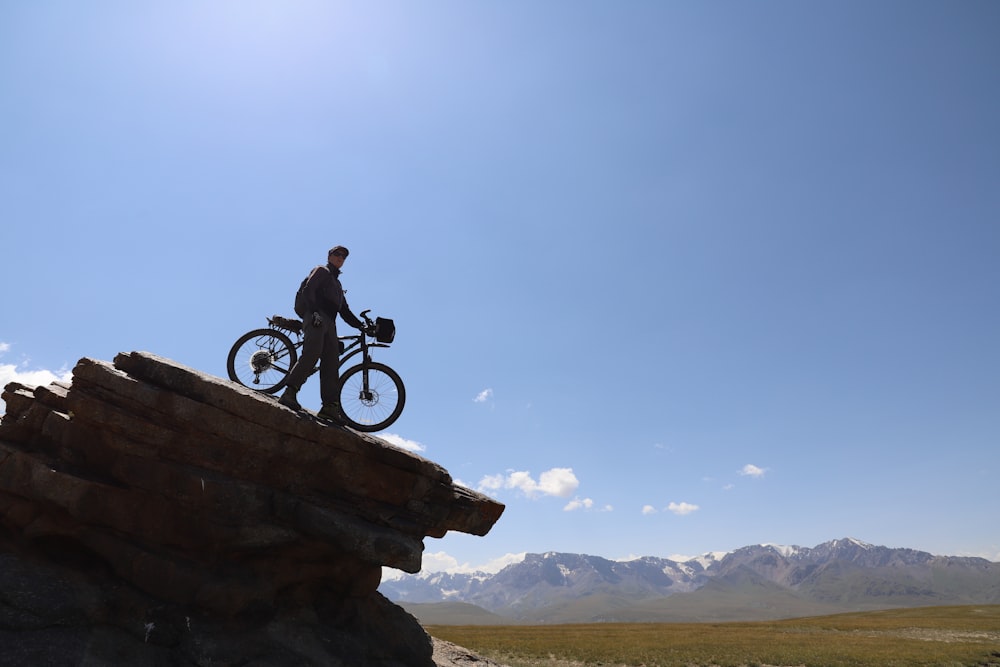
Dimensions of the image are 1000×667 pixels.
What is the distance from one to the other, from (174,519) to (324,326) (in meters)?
5.59

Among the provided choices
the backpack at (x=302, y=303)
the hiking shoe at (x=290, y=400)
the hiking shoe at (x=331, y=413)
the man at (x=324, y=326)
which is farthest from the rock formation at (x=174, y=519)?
the backpack at (x=302, y=303)

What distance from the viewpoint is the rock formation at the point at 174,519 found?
10.8m

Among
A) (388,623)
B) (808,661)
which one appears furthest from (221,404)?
(808,661)

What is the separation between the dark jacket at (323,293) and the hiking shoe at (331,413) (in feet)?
7.98

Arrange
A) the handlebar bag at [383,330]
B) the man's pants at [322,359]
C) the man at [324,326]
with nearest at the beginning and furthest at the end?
1. the man's pants at [322,359]
2. the man at [324,326]
3. the handlebar bag at [383,330]

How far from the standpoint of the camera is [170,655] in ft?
34.9

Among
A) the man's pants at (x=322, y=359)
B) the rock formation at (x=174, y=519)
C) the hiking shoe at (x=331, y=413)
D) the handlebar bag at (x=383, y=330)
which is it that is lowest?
the rock formation at (x=174, y=519)

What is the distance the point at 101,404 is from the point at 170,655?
18.0 ft

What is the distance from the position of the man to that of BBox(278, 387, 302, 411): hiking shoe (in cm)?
28

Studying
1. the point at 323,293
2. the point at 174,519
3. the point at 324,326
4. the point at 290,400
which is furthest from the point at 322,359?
the point at 174,519

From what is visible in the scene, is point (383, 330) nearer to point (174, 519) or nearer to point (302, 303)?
point (302, 303)

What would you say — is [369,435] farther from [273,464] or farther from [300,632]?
[300,632]

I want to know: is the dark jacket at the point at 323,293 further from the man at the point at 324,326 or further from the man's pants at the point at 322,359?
the man's pants at the point at 322,359

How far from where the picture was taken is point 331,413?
14188 mm
